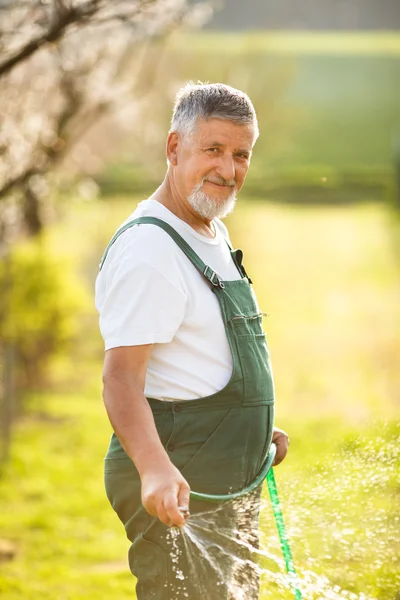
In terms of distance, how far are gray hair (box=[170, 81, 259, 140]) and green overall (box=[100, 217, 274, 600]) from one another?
27 centimetres

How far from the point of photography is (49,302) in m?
9.10

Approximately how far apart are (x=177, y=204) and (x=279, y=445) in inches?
30.3

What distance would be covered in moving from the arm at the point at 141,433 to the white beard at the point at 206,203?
426 mm

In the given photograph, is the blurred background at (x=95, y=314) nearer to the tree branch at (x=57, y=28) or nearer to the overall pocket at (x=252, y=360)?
Result: the tree branch at (x=57, y=28)

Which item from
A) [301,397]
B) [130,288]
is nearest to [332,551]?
[130,288]

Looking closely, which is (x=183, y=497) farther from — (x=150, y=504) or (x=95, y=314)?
(x=95, y=314)

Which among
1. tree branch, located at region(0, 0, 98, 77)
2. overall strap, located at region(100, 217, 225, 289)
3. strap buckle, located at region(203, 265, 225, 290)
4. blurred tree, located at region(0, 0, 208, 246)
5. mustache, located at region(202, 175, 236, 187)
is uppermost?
blurred tree, located at region(0, 0, 208, 246)

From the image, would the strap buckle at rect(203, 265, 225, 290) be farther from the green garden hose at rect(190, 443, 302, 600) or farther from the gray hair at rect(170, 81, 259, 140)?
the green garden hose at rect(190, 443, 302, 600)

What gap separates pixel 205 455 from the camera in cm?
208

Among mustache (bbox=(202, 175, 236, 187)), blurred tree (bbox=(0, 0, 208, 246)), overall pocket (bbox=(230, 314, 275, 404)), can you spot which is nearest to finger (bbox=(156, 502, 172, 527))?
overall pocket (bbox=(230, 314, 275, 404))

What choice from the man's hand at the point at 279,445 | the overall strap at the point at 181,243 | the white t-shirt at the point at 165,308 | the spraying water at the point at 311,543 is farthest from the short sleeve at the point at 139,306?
the man's hand at the point at 279,445

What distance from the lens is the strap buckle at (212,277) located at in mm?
2078

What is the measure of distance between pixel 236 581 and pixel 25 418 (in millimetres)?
6588

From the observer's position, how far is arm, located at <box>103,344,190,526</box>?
1.77 m
